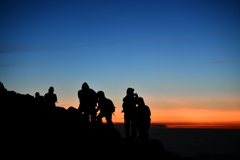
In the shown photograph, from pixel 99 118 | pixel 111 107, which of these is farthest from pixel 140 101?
pixel 99 118

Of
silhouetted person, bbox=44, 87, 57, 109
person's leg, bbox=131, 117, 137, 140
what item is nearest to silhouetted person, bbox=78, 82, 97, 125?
person's leg, bbox=131, 117, 137, 140

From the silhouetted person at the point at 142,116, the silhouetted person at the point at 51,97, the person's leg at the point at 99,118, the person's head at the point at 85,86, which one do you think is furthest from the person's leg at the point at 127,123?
the silhouetted person at the point at 51,97

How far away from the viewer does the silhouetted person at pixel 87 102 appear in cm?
1393

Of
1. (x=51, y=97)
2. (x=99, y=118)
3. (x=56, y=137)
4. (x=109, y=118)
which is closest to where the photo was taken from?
(x=56, y=137)

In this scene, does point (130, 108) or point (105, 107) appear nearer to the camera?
point (130, 108)

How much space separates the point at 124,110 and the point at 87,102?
2.68 meters

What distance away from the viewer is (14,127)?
1039 cm

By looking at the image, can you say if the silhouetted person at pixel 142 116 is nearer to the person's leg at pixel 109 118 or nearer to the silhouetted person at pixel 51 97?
the person's leg at pixel 109 118

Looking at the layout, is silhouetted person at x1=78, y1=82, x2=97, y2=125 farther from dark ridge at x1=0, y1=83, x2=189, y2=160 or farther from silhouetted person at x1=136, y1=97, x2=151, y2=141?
silhouetted person at x1=136, y1=97, x2=151, y2=141

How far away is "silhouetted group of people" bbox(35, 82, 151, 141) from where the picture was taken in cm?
1325

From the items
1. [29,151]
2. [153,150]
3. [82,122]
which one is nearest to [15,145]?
[29,151]

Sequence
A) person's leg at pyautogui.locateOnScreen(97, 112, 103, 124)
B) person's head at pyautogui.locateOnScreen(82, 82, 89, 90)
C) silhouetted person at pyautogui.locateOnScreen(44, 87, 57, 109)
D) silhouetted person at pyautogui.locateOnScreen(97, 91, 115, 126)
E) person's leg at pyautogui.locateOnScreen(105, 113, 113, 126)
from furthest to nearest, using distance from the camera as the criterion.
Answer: silhouetted person at pyautogui.locateOnScreen(44, 87, 57, 109), person's leg at pyautogui.locateOnScreen(97, 112, 103, 124), person's leg at pyautogui.locateOnScreen(105, 113, 113, 126), silhouetted person at pyautogui.locateOnScreen(97, 91, 115, 126), person's head at pyautogui.locateOnScreen(82, 82, 89, 90)

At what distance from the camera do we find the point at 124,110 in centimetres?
1354

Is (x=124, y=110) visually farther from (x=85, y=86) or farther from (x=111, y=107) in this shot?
(x=85, y=86)
